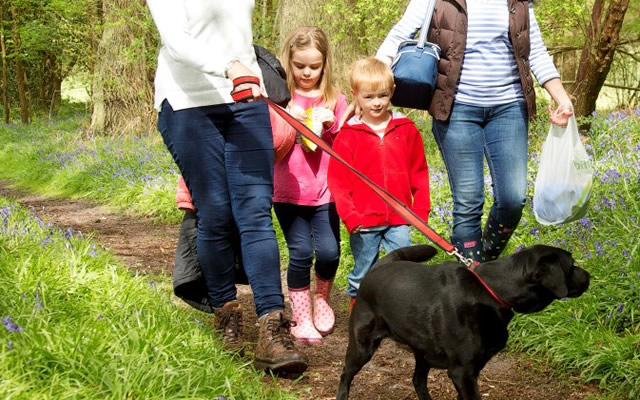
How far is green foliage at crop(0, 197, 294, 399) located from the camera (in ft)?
8.89

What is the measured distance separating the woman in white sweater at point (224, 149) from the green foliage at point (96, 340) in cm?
35

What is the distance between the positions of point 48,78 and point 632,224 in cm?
3181

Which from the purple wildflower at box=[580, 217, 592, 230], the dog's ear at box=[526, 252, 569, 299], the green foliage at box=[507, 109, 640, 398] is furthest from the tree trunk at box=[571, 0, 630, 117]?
the dog's ear at box=[526, 252, 569, 299]

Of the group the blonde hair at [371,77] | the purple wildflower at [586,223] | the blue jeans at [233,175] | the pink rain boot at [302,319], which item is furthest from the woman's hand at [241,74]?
the purple wildflower at [586,223]

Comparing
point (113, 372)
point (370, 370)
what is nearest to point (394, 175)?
point (370, 370)

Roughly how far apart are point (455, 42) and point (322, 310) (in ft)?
6.21

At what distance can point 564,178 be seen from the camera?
12.8ft

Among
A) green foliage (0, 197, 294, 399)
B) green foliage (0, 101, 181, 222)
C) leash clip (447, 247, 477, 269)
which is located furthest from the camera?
green foliage (0, 101, 181, 222)

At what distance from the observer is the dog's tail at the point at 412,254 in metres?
3.54

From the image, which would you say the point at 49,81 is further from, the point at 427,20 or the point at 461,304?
the point at 461,304

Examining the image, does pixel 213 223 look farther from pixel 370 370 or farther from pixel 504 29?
pixel 504 29

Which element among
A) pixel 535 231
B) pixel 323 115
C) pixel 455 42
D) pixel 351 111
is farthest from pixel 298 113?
pixel 535 231

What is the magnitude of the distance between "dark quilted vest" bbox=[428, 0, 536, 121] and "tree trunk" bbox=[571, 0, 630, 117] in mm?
5379

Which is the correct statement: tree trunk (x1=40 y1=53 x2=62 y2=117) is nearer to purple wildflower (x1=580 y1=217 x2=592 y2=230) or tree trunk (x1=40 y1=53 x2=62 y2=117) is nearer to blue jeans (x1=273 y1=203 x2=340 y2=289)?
blue jeans (x1=273 y1=203 x2=340 y2=289)
